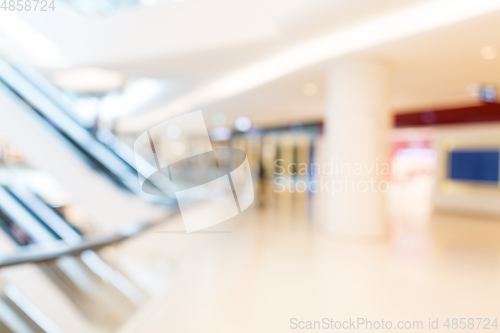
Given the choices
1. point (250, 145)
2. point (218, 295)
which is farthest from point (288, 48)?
point (250, 145)

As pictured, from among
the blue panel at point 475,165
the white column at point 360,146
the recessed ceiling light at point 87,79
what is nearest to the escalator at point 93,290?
the white column at point 360,146

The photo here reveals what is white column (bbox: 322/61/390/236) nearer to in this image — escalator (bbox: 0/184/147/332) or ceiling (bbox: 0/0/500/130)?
ceiling (bbox: 0/0/500/130)

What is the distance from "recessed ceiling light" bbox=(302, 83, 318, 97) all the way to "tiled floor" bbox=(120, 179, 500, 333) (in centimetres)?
375

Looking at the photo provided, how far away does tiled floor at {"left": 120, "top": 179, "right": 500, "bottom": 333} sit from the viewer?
10.6ft

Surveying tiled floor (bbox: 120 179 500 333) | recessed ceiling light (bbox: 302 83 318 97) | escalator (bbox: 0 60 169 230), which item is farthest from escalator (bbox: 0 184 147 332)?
recessed ceiling light (bbox: 302 83 318 97)

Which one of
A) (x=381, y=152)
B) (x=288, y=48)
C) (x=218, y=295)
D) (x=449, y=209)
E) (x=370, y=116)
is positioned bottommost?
(x=449, y=209)

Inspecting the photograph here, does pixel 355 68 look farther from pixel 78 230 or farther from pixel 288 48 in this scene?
pixel 78 230

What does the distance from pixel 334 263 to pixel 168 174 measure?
26.1 feet

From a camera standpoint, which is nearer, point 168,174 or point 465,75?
point 465,75

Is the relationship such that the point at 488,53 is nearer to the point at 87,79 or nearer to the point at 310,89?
the point at 310,89

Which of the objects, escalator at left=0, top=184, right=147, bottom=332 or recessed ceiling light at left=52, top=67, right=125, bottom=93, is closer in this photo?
escalator at left=0, top=184, right=147, bottom=332

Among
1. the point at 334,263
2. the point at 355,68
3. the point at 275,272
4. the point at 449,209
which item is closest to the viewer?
the point at 275,272

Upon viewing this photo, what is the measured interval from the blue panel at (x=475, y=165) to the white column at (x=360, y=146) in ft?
19.1

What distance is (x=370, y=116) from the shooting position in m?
6.45
